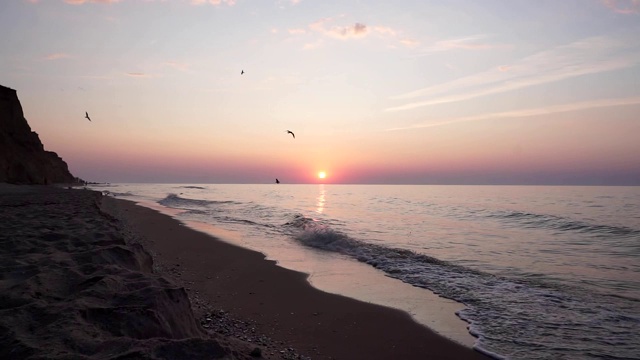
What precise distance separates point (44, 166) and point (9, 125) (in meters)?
8.55

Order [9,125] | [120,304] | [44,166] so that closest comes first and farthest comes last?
1. [120,304]
2. [9,125]
3. [44,166]

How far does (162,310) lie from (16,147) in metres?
50.1

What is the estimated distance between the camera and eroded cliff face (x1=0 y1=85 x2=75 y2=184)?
3772 cm

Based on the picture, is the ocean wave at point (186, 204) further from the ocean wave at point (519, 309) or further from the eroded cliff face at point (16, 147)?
the ocean wave at point (519, 309)

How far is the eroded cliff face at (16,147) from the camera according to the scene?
124 feet

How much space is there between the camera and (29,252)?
6.02 metres

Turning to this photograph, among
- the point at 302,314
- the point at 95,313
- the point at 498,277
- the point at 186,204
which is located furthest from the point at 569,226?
the point at 186,204

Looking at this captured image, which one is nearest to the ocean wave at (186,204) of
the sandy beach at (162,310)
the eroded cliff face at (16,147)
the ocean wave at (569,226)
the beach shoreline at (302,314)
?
the eroded cliff face at (16,147)

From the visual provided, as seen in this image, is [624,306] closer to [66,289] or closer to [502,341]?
[502,341]

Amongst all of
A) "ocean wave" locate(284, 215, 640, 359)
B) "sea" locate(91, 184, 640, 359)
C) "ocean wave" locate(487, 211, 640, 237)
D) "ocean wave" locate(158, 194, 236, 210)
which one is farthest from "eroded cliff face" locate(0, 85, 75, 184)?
"ocean wave" locate(487, 211, 640, 237)

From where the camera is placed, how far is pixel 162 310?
11.7 feet

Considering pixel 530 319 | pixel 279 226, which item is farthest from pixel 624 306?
pixel 279 226

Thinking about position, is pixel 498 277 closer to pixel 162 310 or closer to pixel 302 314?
pixel 302 314

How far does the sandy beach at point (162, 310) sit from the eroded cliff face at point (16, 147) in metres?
38.5
